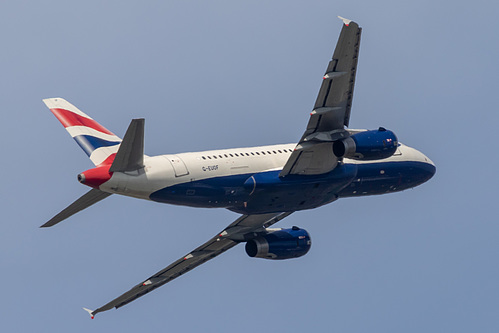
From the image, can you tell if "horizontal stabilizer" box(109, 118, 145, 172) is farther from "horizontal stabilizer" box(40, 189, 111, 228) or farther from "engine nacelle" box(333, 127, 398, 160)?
"engine nacelle" box(333, 127, 398, 160)

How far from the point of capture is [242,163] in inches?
2469

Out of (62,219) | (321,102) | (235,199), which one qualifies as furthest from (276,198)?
(62,219)

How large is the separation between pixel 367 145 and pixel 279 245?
11.6m

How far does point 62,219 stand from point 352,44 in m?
17.6

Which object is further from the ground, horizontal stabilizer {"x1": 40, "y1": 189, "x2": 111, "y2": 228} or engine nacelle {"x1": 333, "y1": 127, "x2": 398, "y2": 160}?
engine nacelle {"x1": 333, "y1": 127, "x2": 398, "y2": 160}

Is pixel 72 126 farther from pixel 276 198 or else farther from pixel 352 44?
pixel 352 44

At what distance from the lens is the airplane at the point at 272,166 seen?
5806cm

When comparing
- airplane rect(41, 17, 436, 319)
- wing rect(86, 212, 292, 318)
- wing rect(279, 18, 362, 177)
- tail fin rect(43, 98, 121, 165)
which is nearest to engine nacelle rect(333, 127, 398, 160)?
airplane rect(41, 17, 436, 319)

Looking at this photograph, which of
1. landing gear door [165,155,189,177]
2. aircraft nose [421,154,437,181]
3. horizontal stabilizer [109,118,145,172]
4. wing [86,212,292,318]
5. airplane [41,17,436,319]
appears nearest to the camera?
horizontal stabilizer [109,118,145,172]

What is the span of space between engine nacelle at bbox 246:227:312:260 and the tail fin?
12.8 metres

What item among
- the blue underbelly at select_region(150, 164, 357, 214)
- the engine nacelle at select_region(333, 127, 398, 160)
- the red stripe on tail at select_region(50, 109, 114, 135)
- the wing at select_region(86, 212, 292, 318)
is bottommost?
the wing at select_region(86, 212, 292, 318)

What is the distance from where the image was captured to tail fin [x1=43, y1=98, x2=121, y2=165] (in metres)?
61.5

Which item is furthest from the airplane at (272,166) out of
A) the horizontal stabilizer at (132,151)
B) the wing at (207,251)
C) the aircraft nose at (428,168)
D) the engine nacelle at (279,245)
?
the engine nacelle at (279,245)

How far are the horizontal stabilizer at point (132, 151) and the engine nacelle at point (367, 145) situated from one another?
36.4 feet
